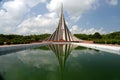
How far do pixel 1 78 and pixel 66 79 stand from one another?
1359mm

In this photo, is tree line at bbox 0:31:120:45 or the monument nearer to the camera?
tree line at bbox 0:31:120:45

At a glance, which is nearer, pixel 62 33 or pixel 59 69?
pixel 59 69

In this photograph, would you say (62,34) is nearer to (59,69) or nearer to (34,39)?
(34,39)

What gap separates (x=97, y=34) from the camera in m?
34.5

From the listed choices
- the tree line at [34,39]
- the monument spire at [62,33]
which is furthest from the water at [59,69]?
the monument spire at [62,33]

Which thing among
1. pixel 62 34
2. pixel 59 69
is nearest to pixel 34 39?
pixel 62 34

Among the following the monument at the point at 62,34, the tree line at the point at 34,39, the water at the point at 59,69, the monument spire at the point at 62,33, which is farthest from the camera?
the monument spire at the point at 62,33

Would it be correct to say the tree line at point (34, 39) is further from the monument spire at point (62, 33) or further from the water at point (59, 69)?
the water at point (59, 69)

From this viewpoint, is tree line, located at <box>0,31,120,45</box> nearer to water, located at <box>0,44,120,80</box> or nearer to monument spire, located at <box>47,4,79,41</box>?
monument spire, located at <box>47,4,79,41</box>

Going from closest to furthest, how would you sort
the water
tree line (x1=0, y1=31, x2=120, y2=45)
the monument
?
1. the water
2. tree line (x1=0, y1=31, x2=120, y2=45)
3. the monument

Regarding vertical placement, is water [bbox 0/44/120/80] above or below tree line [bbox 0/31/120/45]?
below

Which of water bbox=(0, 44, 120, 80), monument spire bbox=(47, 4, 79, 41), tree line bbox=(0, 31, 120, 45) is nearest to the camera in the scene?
water bbox=(0, 44, 120, 80)

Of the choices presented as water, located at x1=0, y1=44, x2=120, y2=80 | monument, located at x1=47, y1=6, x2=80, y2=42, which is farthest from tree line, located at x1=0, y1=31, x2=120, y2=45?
water, located at x1=0, y1=44, x2=120, y2=80

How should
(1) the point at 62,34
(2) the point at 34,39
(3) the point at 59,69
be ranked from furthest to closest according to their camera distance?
(1) the point at 62,34
(2) the point at 34,39
(3) the point at 59,69
